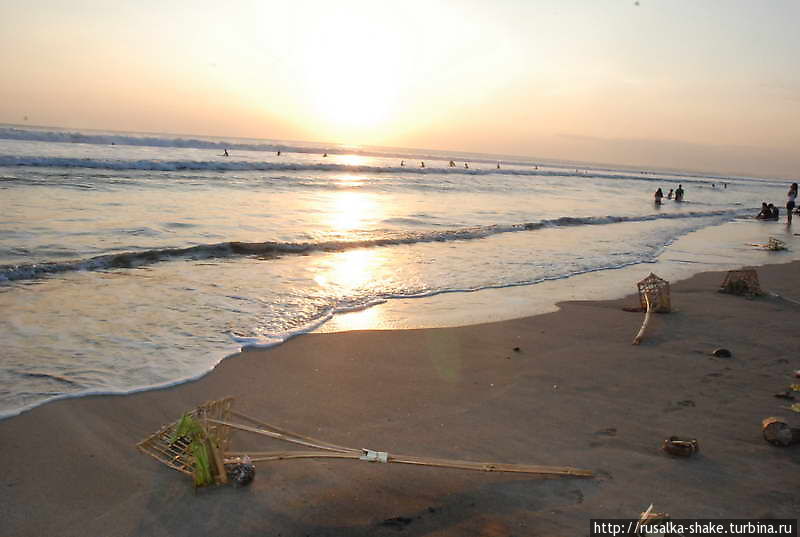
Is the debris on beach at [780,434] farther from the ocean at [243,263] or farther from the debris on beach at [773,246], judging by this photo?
the debris on beach at [773,246]

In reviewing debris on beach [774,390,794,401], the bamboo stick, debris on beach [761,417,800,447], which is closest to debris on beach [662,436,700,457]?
debris on beach [761,417,800,447]

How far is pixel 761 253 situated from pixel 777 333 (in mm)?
9045

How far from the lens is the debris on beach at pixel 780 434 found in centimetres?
377

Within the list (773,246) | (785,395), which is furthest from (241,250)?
(773,246)

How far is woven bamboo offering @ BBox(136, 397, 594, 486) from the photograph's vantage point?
10.6ft

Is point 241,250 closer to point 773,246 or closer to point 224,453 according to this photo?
point 224,453

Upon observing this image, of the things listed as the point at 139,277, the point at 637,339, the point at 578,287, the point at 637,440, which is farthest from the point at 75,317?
the point at 578,287

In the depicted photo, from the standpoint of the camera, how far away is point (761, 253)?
46.9 ft

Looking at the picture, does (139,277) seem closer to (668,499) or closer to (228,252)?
(228,252)

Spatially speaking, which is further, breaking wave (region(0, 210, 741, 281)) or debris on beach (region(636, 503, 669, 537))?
breaking wave (region(0, 210, 741, 281))

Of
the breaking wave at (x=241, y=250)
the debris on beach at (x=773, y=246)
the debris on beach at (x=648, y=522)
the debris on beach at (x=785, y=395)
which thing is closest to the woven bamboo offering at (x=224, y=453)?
the debris on beach at (x=648, y=522)

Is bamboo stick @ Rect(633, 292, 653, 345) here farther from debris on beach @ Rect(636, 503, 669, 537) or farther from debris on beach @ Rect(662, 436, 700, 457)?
debris on beach @ Rect(636, 503, 669, 537)

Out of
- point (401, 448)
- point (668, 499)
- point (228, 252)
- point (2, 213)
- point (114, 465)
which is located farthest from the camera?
point (2, 213)

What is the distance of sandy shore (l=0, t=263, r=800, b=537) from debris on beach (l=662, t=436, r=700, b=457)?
2.0 inches
